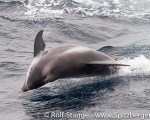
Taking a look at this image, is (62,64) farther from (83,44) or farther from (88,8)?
(88,8)

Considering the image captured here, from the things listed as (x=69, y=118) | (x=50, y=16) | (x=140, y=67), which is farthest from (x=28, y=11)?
(x=69, y=118)

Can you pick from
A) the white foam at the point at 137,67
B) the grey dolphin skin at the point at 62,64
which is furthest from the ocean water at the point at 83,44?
the grey dolphin skin at the point at 62,64

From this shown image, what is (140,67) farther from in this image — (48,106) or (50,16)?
(50,16)

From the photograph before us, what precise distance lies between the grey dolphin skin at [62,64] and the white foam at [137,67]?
636 mm

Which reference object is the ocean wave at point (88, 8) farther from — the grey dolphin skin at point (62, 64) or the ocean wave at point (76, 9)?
the grey dolphin skin at point (62, 64)

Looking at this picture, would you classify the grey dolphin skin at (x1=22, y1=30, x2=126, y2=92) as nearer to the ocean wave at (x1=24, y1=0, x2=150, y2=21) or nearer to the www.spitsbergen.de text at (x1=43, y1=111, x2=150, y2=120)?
the www.spitsbergen.de text at (x1=43, y1=111, x2=150, y2=120)

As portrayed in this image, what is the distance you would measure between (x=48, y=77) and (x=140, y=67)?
10.4 feet

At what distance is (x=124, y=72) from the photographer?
29.4 ft

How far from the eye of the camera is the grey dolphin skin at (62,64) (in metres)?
7.29

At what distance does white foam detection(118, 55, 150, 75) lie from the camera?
29.5ft

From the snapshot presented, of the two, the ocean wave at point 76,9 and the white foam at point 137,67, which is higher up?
the white foam at point 137,67

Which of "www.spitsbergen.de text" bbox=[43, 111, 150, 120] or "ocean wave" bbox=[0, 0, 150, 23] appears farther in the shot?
"ocean wave" bbox=[0, 0, 150, 23]

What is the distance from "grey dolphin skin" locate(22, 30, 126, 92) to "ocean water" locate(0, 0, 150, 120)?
0.32 m

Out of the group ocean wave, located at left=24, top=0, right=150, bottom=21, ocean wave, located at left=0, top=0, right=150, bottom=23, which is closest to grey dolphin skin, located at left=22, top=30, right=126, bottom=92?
ocean wave, located at left=0, top=0, right=150, bottom=23
